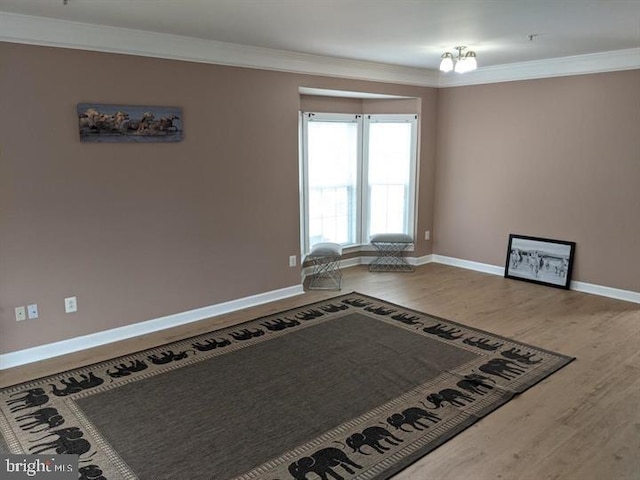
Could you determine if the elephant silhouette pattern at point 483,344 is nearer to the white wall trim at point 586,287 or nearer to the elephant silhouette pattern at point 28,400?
the white wall trim at point 586,287

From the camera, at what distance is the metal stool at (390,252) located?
6.09 metres

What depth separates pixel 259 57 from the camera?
177 inches

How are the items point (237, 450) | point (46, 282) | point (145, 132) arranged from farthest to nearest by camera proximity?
point (145, 132) → point (46, 282) → point (237, 450)

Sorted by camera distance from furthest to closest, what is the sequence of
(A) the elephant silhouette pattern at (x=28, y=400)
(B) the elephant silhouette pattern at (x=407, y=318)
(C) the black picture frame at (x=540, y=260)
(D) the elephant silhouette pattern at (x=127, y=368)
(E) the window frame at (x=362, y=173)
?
1. (E) the window frame at (x=362, y=173)
2. (C) the black picture frame at (x=540, y=260)
3. (B) the elephant silhouette pattern at (x=407, y=318)
4. (D) the elephant silhouette pattern at (x=127, y=368)
5. (A) the elephant silhouette pattern at (x=28, y=400)

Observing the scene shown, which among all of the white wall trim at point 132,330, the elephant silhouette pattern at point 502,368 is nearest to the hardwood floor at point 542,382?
the white wall trim at point 132,330

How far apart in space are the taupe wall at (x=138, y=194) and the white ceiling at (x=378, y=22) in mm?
429

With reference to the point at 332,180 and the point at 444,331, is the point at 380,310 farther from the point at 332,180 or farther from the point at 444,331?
the point at 332,180

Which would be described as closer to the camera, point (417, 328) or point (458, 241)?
point (417, 328)

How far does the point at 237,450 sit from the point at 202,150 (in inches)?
105

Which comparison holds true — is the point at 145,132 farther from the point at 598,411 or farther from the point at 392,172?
the point at 598,411

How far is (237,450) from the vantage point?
102 inches

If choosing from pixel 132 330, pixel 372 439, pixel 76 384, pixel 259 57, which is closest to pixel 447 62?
pixel 259 57

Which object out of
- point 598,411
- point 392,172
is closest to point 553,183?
point 392,172

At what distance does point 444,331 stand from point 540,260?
2055mm
